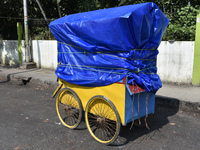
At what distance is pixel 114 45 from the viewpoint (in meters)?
3.21

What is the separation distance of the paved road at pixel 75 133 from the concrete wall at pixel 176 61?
1937 mm

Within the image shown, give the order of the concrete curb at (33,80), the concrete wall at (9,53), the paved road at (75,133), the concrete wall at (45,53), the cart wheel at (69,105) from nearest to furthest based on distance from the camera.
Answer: the paved road at (75,133)
the cart wheel at (69,105)
the concrete curb at (33,80)
the concrete wall at (45,53)
the concrete wall at (9,53)

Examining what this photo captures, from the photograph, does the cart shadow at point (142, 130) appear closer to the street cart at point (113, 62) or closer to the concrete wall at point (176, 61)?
the street cart at point (113, 62)

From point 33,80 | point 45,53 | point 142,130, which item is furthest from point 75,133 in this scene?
point 45,53

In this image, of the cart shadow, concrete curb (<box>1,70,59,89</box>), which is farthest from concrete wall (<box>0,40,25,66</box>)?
the cart shadow

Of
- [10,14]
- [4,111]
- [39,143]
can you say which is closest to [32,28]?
[10,14]

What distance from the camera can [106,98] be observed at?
10.6 ft

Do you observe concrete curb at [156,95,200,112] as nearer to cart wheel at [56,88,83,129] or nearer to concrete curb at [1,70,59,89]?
cart wheel at [56,88,83,129]

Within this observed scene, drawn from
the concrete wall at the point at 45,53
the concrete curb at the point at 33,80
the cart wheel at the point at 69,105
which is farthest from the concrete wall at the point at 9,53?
the cart wheel at the point at 69,105

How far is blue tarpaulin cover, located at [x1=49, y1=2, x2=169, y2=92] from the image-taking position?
3084 millimetres

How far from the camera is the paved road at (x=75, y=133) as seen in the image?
3.35 meters

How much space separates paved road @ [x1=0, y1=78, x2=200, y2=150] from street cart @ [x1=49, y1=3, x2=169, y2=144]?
254mm

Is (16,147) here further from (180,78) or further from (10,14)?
(10,14)

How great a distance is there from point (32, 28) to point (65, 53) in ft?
29.1
